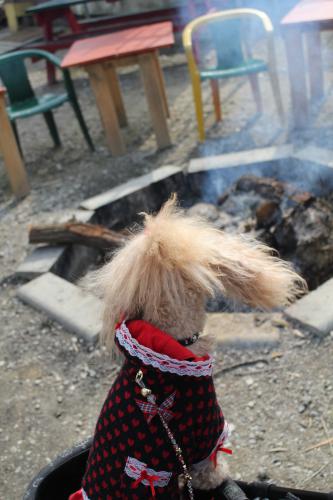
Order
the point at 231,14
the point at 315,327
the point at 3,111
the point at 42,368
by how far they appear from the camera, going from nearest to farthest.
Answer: the point at 315,327 → the point at 42,368 → the point at 3,111 → the point at 231,14

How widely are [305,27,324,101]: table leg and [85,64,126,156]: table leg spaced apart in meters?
2.09

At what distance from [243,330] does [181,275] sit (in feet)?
5.44

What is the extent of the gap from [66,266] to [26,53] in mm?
3280

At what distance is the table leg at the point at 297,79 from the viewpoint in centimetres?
557

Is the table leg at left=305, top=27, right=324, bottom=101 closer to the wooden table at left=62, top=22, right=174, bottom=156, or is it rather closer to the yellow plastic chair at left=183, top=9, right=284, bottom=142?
the yellow plastic chair at left=183, top=9, right=284, bottom=142

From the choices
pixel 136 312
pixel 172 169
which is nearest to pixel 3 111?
pixel 172 169

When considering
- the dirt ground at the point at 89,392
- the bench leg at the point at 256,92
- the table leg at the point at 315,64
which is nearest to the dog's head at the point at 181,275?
the dirt ground at the point at 89,392

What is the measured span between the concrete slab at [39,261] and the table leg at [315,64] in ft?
10.7

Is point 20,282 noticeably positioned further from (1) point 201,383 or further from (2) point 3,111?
(1) point 201,383

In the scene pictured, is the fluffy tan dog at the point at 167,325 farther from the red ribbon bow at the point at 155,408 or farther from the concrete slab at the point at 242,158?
the concrete slab at the point at 242,158

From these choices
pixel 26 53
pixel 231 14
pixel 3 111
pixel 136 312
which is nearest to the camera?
pixel 136 312

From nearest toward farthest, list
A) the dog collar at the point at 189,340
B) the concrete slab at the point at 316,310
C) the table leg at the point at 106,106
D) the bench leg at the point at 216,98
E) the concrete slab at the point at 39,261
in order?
the dog collar at the point at 189,340 → the concrete slab at the point at 316,310 → the concrete slab at the point at 39,261 → the table leg at the point at 106,106 → the bench leg at the point at 216,98

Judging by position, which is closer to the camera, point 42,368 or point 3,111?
point 42,368

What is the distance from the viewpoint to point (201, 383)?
1858 millimetres
